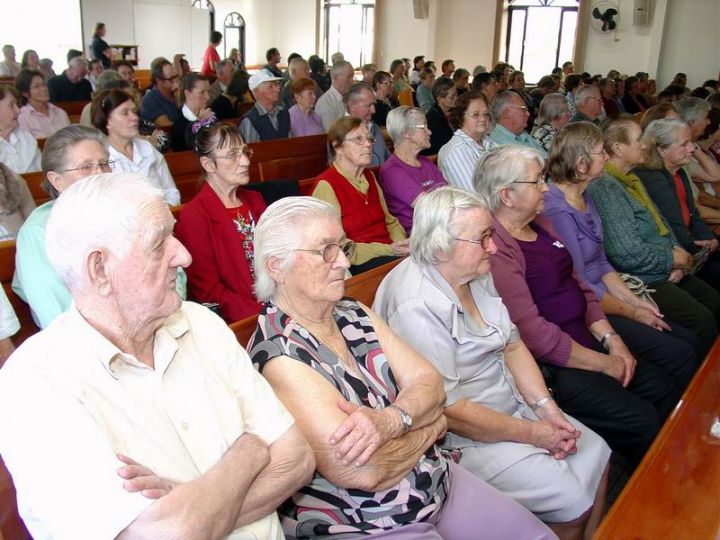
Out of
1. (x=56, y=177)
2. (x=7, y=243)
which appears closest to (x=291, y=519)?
(x=7, y=243)

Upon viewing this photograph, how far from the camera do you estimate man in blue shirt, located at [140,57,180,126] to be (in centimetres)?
562

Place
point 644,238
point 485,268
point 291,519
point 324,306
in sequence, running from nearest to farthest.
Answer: point 291,519 < point 324,306 < point 485,268 < point 644,238

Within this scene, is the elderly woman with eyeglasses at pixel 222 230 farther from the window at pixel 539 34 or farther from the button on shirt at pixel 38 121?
the window at pixel 539 34

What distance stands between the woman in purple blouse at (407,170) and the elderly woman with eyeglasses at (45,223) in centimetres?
162

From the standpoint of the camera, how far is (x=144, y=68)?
1403 centimetres

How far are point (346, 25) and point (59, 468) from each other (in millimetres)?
15733

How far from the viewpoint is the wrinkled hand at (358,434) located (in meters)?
1.39

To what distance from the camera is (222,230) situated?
2602mm

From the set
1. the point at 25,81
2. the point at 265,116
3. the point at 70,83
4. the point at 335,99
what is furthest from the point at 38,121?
the point at 70,83

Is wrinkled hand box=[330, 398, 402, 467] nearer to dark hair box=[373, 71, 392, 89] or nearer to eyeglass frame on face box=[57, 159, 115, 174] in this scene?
eyeglass frame on face box=[57, 159, 115, 174]

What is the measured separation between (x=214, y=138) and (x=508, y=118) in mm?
2442

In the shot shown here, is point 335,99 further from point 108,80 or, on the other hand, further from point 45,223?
point 45,223

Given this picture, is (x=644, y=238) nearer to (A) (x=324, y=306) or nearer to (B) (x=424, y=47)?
(A) (x=324, y=306)

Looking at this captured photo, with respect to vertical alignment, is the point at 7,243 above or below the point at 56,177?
below
